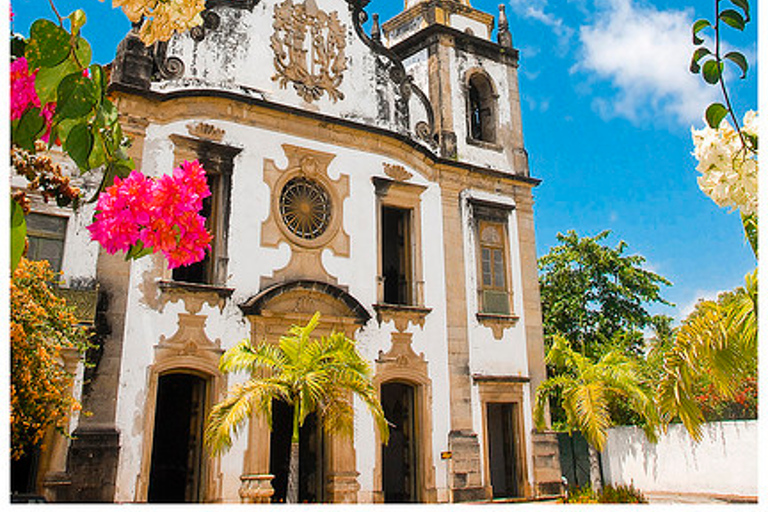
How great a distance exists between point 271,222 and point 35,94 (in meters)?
10.1

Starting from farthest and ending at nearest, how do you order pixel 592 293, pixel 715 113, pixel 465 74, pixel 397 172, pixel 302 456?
1. pixel 592 293
2. pixel 465 74
3. pixel 397 172
4. pixel 302 456
5. pixel 715 113

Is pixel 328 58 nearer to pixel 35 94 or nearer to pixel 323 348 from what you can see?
pixel 323 348

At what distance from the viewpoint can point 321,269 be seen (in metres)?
12.7

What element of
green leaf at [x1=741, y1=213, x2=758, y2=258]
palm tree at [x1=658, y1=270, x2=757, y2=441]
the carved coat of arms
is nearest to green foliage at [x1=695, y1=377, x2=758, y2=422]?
palm tree at [x1=658, y1=270, x2=757, y2=441]

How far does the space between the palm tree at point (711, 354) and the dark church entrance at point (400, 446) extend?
5761mm

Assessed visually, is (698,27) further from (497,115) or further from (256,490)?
(497,115)

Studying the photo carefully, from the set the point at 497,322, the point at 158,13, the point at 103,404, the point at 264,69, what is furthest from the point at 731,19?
the point at 497,322

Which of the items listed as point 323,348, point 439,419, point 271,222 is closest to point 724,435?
point 439,419

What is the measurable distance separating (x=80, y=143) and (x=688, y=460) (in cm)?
1510

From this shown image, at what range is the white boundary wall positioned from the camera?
44.2ft

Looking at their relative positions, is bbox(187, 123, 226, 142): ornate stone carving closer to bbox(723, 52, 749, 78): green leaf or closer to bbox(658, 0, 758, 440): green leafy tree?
bbox(658, 0, 758, 440): green leafy tree

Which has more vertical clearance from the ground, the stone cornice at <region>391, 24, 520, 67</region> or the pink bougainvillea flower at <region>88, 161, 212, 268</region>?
the stone cornice at <region>391, 24, 520, 67</region>

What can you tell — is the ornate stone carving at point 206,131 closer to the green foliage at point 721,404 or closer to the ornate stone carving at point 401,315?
the ornate stone carving at point 401,315

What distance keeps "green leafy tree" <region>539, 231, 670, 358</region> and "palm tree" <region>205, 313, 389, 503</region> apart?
1530 centimetres
